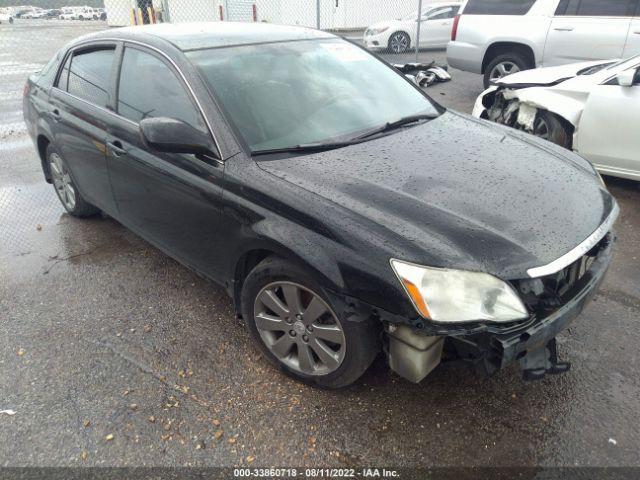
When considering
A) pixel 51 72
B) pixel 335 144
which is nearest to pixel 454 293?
pixel 335 144

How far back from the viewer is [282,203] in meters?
2.24

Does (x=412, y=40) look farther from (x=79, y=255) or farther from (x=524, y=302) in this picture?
(x=524, y=302)

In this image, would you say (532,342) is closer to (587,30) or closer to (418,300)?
(418,300)

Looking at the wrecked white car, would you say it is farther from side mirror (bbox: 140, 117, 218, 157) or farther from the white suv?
side mirror (bbox: 140, 117, 218, 157)

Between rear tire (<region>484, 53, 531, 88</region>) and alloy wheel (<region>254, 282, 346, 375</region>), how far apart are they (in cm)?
655

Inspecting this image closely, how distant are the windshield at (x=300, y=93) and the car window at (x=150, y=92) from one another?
0.57 ft

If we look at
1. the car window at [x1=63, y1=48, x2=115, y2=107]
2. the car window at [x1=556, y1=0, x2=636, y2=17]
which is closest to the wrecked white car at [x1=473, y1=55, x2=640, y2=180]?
the car window at [x1=556, y1=0, x2=636, y2=17]

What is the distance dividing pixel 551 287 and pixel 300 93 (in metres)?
1.70

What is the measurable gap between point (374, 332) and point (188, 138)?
130 cm

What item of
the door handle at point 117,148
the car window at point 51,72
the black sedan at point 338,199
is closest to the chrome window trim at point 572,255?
the black sedan at point 338,199

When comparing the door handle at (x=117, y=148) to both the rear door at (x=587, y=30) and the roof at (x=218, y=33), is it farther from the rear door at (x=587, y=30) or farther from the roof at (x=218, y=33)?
the rear door at (x=587, y=30)

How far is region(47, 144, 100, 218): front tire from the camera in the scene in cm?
421

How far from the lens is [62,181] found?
4.37 metres

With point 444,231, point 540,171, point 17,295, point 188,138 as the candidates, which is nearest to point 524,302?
point 444,231
